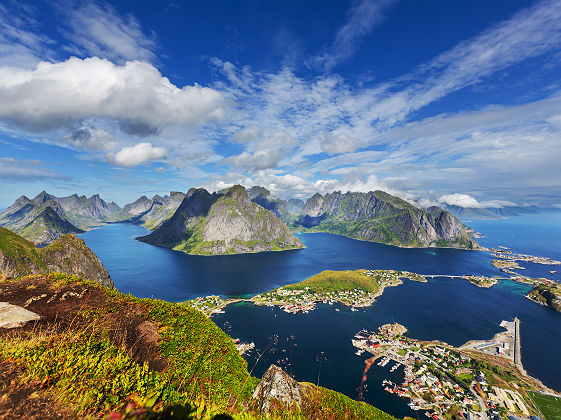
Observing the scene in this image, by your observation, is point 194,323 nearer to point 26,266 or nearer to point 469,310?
point 26,266

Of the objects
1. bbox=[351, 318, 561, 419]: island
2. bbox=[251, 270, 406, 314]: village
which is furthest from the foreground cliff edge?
bbox=[251, 270, 406, 314]: village

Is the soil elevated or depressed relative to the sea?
elevated

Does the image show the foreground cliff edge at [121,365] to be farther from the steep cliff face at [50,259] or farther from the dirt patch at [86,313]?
the steep cliff face at [50,259]

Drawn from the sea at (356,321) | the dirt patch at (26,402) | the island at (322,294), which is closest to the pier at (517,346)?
the sea at (356,321)

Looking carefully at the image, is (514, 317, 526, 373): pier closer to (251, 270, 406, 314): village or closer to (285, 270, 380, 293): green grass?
(251, 270, 406, 314): village

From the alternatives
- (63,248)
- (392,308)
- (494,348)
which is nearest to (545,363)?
(494,348)

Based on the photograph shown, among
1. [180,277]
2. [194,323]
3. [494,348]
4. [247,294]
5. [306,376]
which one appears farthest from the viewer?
[180,277]

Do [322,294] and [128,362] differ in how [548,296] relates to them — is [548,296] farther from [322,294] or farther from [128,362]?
[128,362]

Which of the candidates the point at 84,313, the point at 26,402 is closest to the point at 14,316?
the point at 84,313
